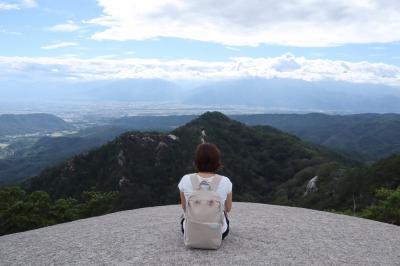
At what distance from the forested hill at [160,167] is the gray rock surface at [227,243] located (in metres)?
48.2

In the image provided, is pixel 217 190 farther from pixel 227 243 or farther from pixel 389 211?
pixel 389 211

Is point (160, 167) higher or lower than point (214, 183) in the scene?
lower

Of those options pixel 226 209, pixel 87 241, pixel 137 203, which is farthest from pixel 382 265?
pixel 137 203

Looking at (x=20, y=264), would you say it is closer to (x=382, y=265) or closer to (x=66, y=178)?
(x=382, y=265)

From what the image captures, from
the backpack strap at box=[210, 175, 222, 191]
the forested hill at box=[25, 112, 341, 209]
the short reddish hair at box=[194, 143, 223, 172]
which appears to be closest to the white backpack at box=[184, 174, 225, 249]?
the backpack strap at box=[210, 175, 222, 191]

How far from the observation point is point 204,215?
27.6ft

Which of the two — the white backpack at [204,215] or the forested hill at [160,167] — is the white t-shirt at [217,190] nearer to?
the white backpack at [204,215]

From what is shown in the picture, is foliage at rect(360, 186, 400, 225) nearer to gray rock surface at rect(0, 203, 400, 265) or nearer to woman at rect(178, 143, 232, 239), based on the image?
gray rock surface at rect(0, 203, 400, 265)

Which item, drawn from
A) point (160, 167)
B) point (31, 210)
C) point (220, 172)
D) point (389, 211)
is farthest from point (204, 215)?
point (160, 167)

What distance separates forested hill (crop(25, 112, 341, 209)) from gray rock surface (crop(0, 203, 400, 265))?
48.2m

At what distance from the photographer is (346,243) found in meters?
10.4

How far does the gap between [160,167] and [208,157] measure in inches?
2812

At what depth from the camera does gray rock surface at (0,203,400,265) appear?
8742 mm

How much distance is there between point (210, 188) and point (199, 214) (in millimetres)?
571
